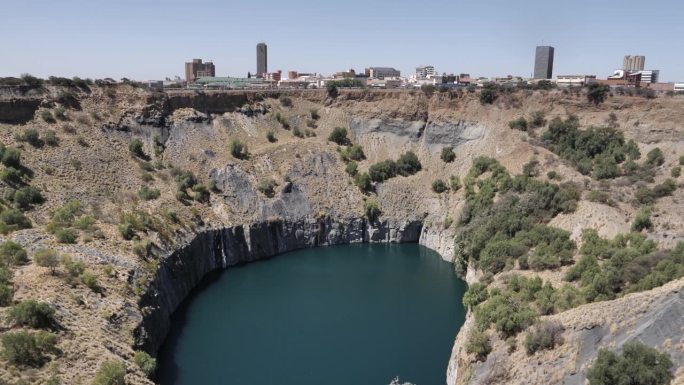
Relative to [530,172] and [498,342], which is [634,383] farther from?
[530,172]

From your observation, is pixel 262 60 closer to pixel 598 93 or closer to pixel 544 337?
pixel 598 93

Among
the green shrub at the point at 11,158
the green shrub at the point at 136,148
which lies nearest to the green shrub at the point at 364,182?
the green shrub at the point at 136,148

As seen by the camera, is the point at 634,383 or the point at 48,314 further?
the point at 48,314

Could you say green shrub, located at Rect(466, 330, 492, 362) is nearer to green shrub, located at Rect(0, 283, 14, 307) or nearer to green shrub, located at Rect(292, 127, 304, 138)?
green shrub, located at Rect(0, 283, 14, 307)

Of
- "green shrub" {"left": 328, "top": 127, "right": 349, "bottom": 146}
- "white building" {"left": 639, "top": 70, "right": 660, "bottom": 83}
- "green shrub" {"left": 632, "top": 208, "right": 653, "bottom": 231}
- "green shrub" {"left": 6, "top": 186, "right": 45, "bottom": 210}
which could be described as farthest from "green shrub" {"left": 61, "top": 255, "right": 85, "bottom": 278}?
"white building" {"left": 639, "top": 70, "right": 660, "bottom": 83}

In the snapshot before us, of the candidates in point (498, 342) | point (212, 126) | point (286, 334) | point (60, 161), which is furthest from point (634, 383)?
point (212, 126)
